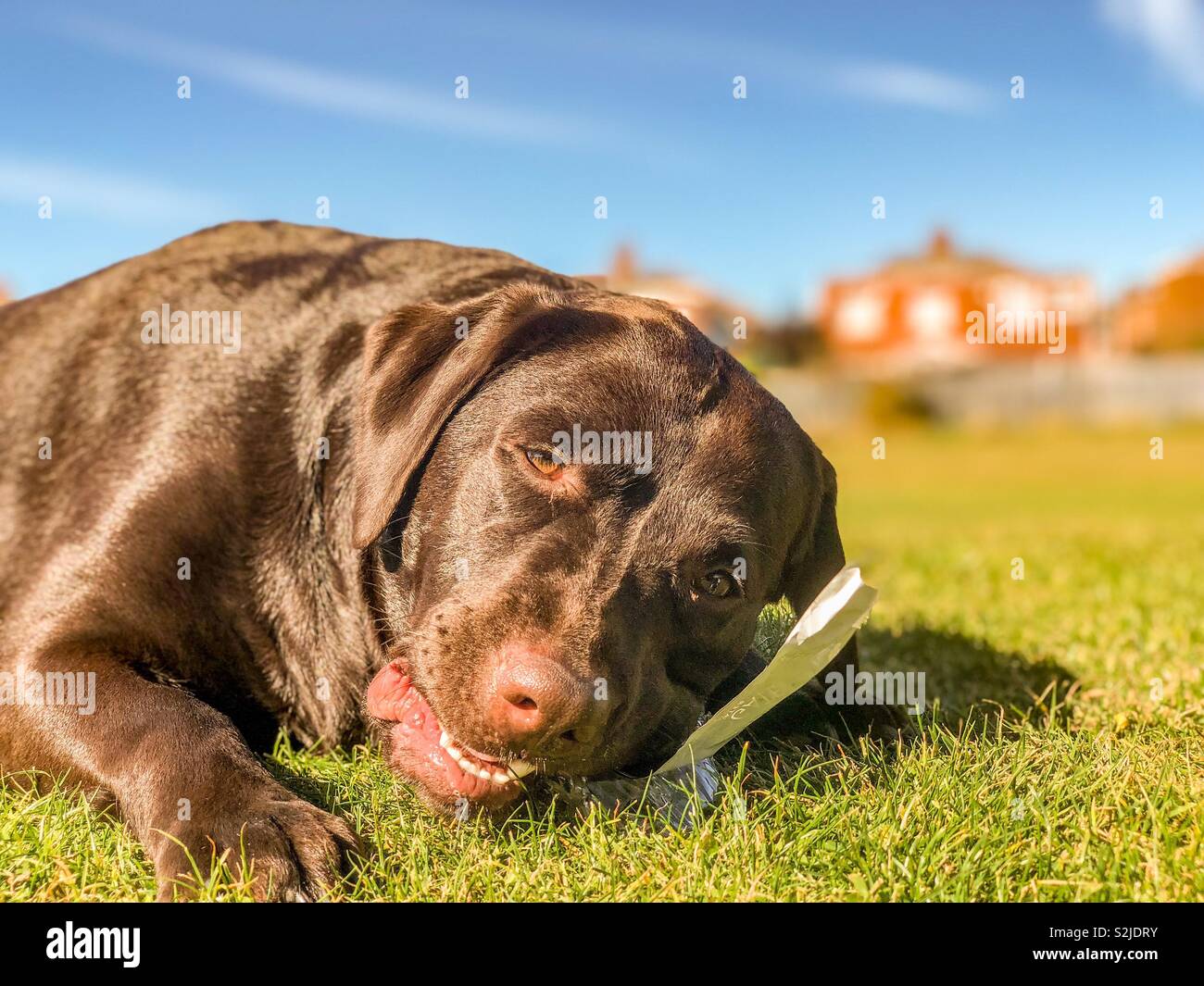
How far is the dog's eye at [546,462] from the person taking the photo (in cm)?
270

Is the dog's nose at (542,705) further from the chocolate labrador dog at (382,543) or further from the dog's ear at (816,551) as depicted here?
the dog's ear at (816,551)

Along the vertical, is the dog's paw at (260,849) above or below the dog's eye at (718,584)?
below

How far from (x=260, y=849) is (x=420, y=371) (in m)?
1.23

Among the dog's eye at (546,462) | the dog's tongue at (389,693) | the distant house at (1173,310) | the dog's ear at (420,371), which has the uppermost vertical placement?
the distant house at (1173,310)

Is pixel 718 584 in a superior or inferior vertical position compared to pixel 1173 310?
inferior

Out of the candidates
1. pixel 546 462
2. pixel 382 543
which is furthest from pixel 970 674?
pixel 382 543

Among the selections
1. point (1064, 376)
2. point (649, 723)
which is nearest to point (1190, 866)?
point (649, 723)

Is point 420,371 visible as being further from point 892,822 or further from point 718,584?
point 892,822

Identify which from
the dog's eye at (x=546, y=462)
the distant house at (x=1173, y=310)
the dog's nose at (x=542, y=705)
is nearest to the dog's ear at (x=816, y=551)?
the dog's eye at (x=546, y=462)

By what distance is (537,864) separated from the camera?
7.83 feet

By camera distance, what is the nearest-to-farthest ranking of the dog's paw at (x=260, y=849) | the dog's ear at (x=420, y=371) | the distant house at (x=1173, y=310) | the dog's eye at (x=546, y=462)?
the dog's paw at (x=260, y=849) < the dog's eye at (x=546, y=462) < the dog's ear at (x=420, y=371) < the distant house at (x=1173, y=310)

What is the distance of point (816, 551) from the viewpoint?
3.17 meters

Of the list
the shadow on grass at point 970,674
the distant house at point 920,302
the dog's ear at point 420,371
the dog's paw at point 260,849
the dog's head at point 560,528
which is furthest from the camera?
the distant house at point 920,302
